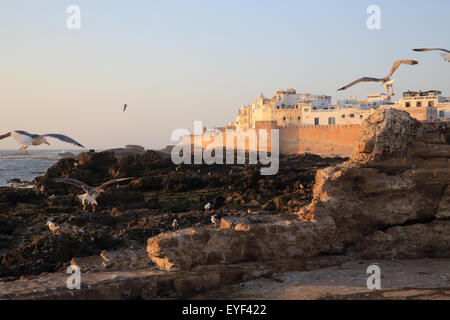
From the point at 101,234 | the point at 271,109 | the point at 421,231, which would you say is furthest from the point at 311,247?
the point at 271,109

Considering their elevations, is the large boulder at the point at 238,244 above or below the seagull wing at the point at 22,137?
below

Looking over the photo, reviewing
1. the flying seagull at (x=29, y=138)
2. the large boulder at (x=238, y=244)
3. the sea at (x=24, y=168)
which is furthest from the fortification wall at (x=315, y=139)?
the large boulder at (x=238, y=244)

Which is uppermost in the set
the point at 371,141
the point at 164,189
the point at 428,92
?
the point at 428,92

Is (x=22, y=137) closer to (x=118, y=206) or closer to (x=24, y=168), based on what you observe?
(x=118, y=206)

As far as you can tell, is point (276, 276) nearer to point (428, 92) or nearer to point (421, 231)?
point (421, 231)

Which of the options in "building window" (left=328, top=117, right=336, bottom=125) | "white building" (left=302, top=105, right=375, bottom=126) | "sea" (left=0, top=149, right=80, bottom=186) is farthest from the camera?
"building window" (left=328, top=117, right=336, bottom=125)

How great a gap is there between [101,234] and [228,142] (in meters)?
59.8

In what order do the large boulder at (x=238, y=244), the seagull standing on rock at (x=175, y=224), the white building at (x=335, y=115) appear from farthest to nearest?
the white building at (x=335, y=115), the seagull standing on rock at (x=175, y=224), the large boulder at (x=238, y=244)

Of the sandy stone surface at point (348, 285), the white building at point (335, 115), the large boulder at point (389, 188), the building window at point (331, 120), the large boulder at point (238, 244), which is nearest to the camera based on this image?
the sandy stone surface at point (348, 285)

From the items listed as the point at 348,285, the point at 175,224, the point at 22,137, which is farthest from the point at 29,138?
the point at 348,285

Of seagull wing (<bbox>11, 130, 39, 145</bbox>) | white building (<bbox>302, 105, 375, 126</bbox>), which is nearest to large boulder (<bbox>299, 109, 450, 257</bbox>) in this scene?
seagull wing (<bbox>11, 130, 39, 145</bbox>)

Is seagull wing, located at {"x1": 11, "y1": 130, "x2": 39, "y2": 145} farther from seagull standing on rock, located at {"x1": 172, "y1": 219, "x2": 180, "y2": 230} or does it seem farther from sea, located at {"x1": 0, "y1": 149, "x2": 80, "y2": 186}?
seagull standing on rock, located at {"x1": 172, "y1": 219, "x2": 180, "y2": 230}

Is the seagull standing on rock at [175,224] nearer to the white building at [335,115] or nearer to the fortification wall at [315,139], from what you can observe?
the fortification wall at [315,139]
